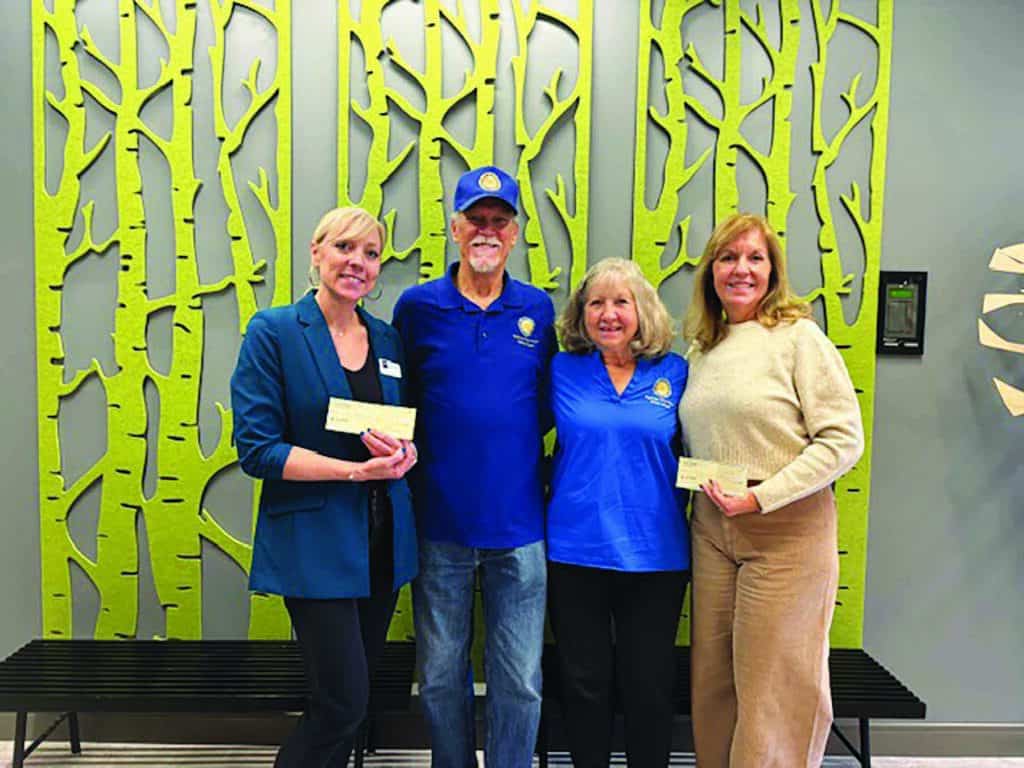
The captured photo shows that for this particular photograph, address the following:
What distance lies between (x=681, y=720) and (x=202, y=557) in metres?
1.71

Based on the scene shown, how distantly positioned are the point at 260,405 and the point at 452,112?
49.1 inches

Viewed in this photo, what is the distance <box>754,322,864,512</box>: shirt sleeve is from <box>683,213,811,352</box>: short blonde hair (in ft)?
0.36

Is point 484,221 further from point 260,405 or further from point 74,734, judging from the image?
point 74,734

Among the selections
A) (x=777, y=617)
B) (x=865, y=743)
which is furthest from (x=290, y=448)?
(x=865, y=743)

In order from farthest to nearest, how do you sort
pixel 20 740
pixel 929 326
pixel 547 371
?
pixel 929 326, pixel 20 740, pixel 547 371

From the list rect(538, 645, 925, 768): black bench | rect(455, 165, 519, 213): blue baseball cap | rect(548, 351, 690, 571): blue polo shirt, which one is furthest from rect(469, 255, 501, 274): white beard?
rect(538, 645, 925, 768): black bench

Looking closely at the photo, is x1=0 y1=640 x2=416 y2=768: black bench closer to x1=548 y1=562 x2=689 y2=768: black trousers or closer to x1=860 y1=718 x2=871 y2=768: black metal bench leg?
x1=548 y1=562 x2=689 y2=768: black trousers

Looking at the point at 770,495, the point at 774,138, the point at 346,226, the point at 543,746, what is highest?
the point at 774,138

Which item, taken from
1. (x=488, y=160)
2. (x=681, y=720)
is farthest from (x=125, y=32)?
(x=681, y=720)

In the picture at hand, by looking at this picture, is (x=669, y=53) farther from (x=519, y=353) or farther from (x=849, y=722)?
(x=849, y=722)

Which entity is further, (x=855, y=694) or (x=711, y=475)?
(x=855, y=694)

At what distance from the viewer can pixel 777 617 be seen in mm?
1824

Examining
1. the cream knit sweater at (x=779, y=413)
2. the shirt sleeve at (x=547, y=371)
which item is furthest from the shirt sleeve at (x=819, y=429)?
the shirt sleeve at (x=547, y=371)

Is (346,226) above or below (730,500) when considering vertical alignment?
above
